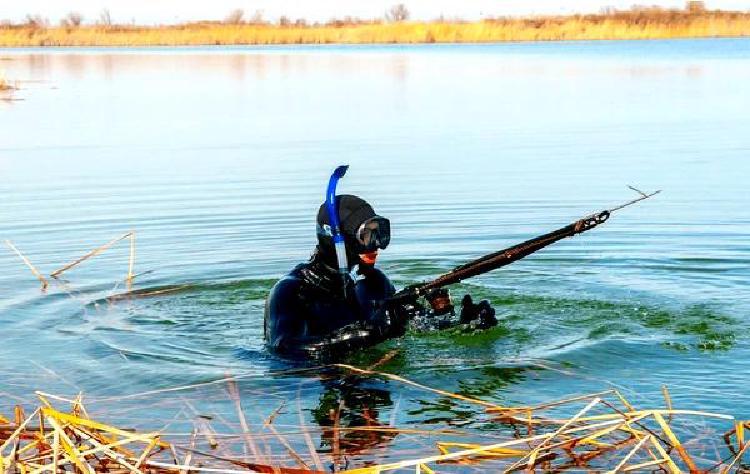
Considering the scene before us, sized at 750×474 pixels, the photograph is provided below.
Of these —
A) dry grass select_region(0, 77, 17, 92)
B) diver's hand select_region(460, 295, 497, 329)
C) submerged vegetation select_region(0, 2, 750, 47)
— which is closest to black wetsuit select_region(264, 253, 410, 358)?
diver's hand select_region(460, 295, 497, 329)

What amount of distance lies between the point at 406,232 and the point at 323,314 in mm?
5143

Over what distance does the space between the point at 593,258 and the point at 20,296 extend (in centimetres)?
507

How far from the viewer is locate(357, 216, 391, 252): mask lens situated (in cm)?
654

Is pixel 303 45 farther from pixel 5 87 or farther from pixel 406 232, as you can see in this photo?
pixel 406 232

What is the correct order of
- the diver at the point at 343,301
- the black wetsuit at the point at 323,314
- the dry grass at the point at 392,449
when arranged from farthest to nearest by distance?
the black wetsuit at the point at 323,314 → the diver at the point at 343,301 → the dry grass at the point at 392,449

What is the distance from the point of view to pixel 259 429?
20.3 feet

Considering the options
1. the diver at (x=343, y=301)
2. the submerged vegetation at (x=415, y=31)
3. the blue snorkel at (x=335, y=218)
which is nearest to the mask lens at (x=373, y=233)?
the diver at (x=343, y=301)

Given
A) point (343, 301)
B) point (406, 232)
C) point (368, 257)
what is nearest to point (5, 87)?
point (406, 232)

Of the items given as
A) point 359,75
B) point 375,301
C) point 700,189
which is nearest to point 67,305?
point 375,301

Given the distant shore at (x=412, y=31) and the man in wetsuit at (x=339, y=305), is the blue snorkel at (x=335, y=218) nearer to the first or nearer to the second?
the man in wetsuit at (x=339, y=305)

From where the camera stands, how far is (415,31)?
6662 centimetres

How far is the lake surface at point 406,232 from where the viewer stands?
23.7ft

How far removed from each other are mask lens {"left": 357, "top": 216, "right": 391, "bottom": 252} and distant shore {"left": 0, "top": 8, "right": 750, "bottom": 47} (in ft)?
171

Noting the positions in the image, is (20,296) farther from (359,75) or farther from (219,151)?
(359,75)
